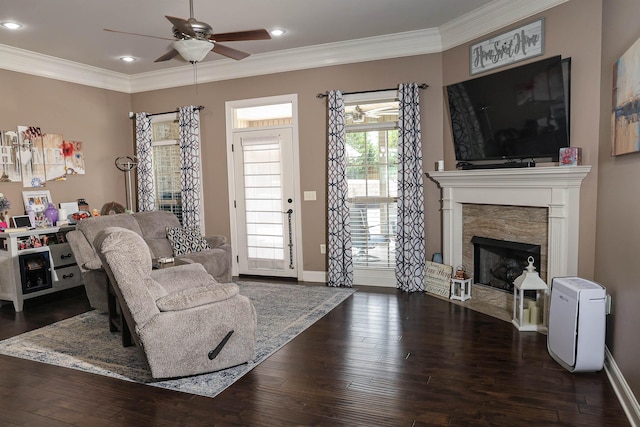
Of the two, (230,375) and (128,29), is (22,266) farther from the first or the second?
(230,375)

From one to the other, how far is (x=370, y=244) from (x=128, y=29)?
3680mm

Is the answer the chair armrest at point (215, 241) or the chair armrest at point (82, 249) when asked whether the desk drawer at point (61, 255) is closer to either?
the chair armrest at point (82, 249)

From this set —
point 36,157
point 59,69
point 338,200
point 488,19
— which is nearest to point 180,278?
point 338,200

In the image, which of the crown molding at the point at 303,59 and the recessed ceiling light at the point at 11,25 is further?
the crown molding at the point at 303,59

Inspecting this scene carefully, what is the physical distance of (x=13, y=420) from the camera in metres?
2.62

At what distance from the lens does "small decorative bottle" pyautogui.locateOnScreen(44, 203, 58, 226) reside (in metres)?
5.50

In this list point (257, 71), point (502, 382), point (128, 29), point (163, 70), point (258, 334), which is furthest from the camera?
point (163, 70)

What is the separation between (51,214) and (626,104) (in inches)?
235

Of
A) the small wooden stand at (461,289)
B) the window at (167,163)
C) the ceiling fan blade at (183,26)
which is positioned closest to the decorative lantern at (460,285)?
the small wooden stand at (461,289)

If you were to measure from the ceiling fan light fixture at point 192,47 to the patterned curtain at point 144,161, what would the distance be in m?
3.61

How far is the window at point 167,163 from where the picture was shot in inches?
261

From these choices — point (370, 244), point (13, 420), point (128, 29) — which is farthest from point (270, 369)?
point (128, 29)

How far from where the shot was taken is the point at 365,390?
286 cm

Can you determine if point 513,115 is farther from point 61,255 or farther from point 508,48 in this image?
point 61,255
